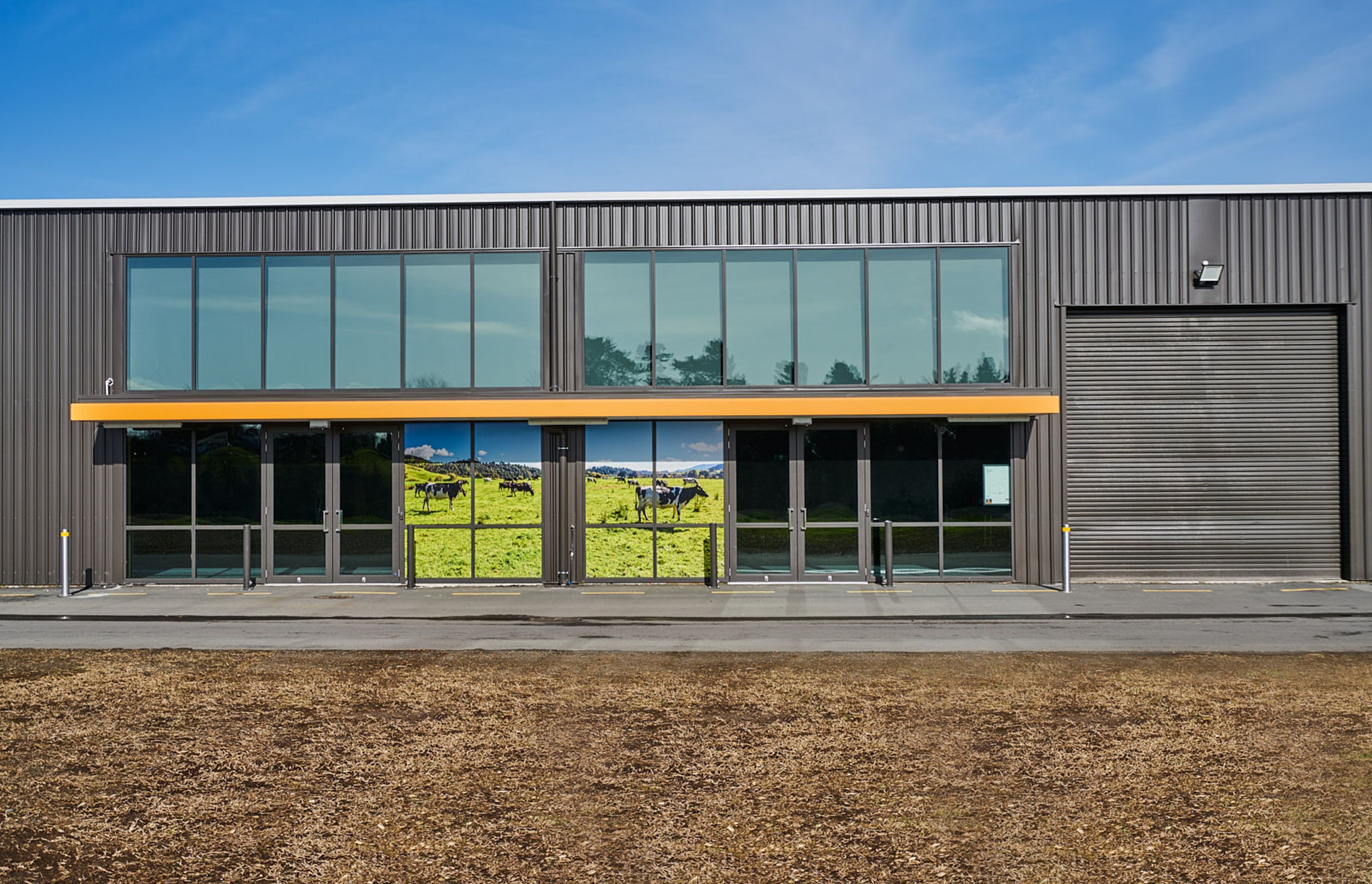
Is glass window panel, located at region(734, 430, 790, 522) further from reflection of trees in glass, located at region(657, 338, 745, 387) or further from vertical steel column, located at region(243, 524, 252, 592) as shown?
vertical steel column, located at region(243, 524, 252, 592)

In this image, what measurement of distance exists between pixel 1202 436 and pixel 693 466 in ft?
29.2

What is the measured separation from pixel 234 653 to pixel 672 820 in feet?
24.4

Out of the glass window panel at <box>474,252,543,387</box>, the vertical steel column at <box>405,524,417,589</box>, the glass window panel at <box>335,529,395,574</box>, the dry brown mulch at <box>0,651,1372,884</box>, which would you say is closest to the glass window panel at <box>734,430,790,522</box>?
the glass window panel at <box>474,252,543,387</box>

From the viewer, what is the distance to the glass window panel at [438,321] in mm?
18234

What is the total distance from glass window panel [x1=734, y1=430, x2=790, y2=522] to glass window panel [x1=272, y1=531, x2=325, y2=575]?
729cm

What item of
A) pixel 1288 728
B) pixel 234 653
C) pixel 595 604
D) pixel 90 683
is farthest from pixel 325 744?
pixel 595 604

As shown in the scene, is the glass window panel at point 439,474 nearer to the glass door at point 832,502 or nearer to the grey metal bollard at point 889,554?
the glass door at point 832,502

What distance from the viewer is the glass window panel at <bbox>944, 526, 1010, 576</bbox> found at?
18.0 metres

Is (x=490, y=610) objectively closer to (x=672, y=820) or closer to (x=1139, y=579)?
(x=672, y=820)

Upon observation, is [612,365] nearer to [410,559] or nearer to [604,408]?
[604,408]

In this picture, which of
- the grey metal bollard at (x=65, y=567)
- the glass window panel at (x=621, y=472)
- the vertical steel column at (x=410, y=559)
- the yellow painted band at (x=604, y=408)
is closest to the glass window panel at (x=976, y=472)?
the yellow painted band at (x=604, y=408)

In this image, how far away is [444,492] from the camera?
18047mm

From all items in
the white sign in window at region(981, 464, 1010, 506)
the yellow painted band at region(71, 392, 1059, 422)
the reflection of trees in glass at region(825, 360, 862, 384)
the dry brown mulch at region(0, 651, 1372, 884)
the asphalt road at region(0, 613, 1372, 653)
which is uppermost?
the reflection of trees in glass at region(825, 360, 862, 384)

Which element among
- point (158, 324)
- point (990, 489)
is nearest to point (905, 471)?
point (990, 489)
